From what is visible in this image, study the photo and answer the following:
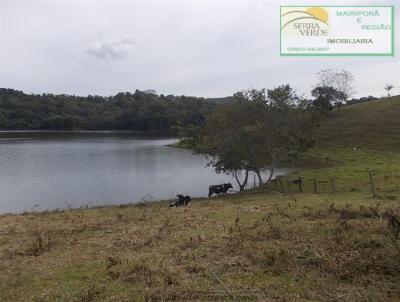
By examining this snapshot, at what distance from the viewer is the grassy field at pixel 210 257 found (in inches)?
293

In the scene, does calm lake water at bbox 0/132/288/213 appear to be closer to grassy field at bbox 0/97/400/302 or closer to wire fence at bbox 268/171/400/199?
wire fence at bbox 268/171/400/199

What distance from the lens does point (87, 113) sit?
177 meters

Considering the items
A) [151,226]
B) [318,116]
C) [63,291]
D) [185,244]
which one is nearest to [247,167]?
[318,116]

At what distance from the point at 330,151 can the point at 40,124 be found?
13084 centimetres

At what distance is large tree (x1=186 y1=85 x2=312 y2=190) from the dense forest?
10977 centimetres

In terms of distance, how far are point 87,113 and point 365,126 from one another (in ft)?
430

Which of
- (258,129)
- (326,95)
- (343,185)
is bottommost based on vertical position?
(343,185)

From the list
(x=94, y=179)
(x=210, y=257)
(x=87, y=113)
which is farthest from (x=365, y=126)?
(x=87, y=113)

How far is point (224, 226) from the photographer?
1325 cm

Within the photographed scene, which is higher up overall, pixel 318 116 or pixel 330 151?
pixel 318 116

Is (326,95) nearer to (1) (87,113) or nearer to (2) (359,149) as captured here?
(2) (359,149)

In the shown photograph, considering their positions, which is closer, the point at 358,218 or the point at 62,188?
the point at 358,218

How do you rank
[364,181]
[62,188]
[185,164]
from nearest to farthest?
[364,181], [62,188], [185,164]

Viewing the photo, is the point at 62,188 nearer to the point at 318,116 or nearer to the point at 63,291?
the point at 318,116
